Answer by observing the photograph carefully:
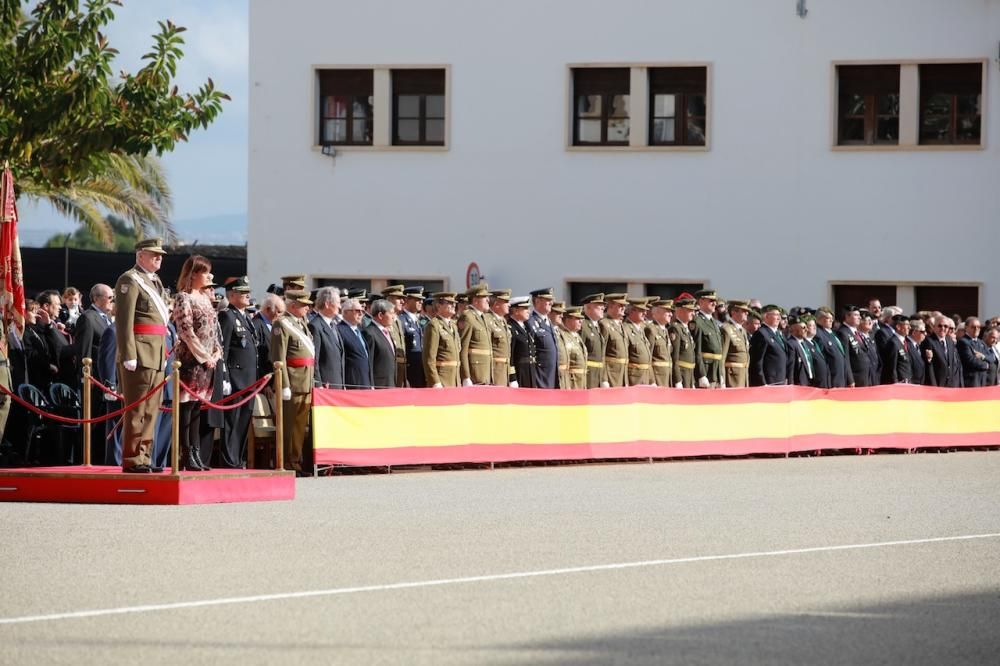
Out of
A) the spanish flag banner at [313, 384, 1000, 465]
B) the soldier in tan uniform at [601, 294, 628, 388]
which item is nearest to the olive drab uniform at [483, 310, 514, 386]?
the spanish flag banner at [313, 384, 1000, 465]

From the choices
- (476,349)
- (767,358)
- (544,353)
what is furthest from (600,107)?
(476,349)

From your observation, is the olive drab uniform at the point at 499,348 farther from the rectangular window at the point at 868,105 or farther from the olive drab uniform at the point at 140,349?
the rectangular window at the point at 868,105

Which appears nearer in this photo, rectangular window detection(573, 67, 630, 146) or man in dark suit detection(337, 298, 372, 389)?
man in dark suit detection(337, 298, 372, 389)

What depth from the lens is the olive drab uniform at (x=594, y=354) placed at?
76.5ft

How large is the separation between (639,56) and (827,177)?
173 inches

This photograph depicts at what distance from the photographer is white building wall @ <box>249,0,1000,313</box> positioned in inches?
1374

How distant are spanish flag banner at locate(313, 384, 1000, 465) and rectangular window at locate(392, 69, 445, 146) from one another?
14803 millimetres

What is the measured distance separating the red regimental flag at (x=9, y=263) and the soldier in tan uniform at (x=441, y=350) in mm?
5059

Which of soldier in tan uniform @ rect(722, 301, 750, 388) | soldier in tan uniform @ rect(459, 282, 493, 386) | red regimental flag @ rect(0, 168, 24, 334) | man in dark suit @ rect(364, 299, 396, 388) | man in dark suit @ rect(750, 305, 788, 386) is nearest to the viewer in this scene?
red regimental flag @ rect(0, 168, 24, 334)

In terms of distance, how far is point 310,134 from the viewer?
37.2 meters

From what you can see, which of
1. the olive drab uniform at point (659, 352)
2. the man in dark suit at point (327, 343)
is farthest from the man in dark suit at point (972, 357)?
the man in dark suit at point (327, 343)

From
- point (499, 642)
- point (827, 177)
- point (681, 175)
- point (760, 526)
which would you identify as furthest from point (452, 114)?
point (499, 642)

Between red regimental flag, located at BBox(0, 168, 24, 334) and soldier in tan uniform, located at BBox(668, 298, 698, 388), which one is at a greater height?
red regimental flag, located at BBox(0, 168, 24, 334)

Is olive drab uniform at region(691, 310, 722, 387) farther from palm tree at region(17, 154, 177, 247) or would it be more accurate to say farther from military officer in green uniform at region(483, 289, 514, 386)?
palm tree at region(17, 154, 177, 247)
